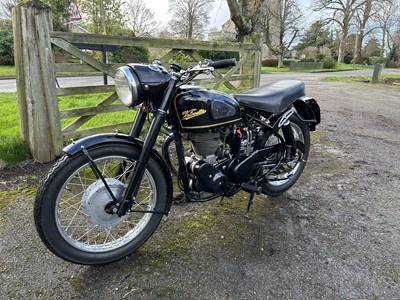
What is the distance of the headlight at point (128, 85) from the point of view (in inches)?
76.2

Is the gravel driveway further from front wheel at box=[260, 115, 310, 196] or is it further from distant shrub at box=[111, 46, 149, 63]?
distant shrub at box=[111, 46, 149, 63]

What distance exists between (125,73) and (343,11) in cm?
4418

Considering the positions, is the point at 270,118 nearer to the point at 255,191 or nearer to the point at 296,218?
the point at 255,191

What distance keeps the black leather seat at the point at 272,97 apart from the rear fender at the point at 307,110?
25cm

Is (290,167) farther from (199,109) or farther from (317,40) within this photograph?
(317,40)

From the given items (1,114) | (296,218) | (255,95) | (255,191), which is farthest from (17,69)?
(296,218)

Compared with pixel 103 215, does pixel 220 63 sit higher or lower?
higher

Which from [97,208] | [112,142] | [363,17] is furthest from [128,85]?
[363,17]

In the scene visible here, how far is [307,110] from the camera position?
3.33 meters

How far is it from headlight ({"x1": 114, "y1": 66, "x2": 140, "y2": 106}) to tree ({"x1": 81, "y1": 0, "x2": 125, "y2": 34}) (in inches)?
848

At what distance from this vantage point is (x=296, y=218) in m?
2.90

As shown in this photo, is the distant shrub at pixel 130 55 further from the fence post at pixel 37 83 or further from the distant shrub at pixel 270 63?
the distant shrub at pixel 270 63

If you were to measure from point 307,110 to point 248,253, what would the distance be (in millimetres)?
1698

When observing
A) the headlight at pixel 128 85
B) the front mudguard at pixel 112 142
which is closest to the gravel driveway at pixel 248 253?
the front mudguard at pixel 112 142
